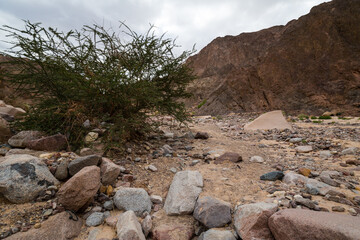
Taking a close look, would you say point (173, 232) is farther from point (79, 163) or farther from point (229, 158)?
point (229, 158)

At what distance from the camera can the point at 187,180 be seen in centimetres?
194

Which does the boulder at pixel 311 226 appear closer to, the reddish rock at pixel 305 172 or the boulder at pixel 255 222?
the boulder at pixel 255 222

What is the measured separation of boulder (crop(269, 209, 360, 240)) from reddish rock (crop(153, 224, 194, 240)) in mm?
594

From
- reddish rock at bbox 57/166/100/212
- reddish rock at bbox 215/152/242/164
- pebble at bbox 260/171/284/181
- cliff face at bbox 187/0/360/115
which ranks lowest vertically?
pebble at bbox 260/171/284/181

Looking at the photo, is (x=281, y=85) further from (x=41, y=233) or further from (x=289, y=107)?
(x=41, y=233)

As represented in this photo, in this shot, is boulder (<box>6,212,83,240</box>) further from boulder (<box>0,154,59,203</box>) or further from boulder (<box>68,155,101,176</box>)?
boulder (<box>68,155,101,176</box>)

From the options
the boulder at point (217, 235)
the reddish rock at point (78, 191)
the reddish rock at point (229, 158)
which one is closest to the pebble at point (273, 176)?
the reddish rock at point (229, 158)

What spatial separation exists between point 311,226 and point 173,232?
91 cm

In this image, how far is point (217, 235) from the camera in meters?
1.29

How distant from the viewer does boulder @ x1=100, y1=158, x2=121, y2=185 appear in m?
1.94

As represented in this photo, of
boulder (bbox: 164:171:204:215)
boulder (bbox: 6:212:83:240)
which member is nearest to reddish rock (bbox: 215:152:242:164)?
boulder (bbox: 164:171:204:215)

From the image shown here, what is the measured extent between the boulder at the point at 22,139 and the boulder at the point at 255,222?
2.70 m

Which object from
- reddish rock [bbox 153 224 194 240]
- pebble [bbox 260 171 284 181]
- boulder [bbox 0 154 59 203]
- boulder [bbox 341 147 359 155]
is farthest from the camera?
boulder [bbox 341 147 359 155]

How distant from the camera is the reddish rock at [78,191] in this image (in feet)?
5.01
